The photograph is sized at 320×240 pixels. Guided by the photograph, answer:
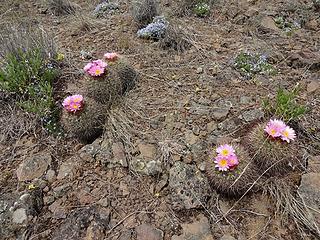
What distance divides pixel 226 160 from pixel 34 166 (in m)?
1.61

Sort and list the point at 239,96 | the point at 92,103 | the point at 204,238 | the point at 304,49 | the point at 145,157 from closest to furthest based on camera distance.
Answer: the point at 204,238 < the point at 145,157 < the point at 92,103 < the point at 239,96 < the point at 304,49

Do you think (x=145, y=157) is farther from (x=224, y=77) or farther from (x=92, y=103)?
(x=224, y=77)

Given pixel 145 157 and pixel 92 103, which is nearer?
pixel 145 157

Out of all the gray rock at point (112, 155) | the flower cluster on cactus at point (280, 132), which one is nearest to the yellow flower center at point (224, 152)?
the flower cluster on cactus at point (280, 132)

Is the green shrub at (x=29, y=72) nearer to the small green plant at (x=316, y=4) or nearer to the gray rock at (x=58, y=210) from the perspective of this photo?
the gray rock at (x=58, y=210)

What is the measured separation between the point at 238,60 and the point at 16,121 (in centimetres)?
241

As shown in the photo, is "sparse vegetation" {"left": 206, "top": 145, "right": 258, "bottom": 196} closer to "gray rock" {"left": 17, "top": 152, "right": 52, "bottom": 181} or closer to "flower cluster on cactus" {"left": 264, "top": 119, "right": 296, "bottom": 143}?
"flower cluster on cactus" {"left": 264, "top": 119, "right": 296, "bottom": 143}

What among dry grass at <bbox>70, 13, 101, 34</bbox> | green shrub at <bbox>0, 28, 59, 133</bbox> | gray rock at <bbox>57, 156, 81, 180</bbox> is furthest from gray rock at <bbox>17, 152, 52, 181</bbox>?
dry grass at <bbox>70, 13, 101, 34</bbox>

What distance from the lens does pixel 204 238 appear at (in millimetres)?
2320

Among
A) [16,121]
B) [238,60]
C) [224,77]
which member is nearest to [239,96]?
[224,77]

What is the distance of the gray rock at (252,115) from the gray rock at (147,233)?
131 cm

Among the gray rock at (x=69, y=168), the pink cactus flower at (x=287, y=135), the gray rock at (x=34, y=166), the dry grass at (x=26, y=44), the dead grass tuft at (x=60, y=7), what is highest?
A: the dry grass at (x=26, y=44)

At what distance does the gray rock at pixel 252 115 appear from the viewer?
119 inches

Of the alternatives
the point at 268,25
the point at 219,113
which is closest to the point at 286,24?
the point at 268,25
